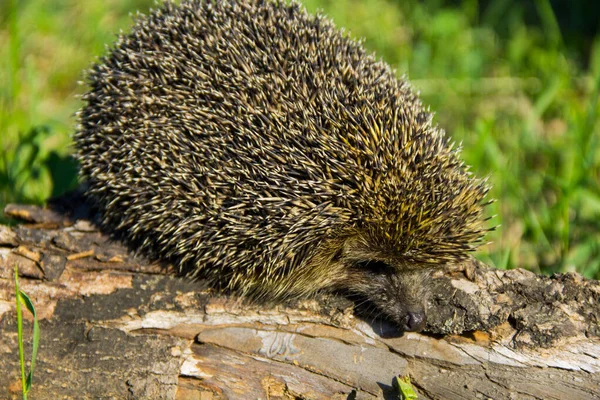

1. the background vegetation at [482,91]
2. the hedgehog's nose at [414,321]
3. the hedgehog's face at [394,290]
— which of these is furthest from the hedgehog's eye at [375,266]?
the background vegetation at [482,91]

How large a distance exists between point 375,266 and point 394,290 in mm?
257

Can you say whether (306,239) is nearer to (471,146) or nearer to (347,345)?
(347,345)

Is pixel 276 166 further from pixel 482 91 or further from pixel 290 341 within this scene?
pixel 482 91

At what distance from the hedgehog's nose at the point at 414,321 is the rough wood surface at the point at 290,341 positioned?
85 mm

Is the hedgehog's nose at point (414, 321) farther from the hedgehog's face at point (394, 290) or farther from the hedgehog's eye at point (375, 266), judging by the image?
the hedgehog's eye at point (375, 266)

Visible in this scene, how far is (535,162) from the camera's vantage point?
25.0 ft

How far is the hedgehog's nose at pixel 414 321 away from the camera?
418cm

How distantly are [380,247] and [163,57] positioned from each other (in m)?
2.08

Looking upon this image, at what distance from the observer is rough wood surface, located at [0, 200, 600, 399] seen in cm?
404

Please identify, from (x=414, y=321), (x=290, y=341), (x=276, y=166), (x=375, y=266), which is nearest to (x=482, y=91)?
(x=375, y=266)

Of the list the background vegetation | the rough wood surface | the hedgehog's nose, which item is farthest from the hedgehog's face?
the background vegetation

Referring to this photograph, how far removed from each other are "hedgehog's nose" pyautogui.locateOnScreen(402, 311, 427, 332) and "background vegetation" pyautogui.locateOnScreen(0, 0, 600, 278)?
1470 millimetres

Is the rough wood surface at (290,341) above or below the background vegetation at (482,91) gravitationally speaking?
below

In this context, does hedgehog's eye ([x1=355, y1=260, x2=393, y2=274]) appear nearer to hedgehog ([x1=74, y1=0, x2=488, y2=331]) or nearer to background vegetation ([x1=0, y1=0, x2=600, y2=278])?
hedgehog ([x1=74, y1=0, x2=488, y2=331])
